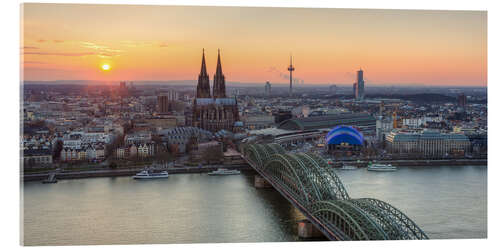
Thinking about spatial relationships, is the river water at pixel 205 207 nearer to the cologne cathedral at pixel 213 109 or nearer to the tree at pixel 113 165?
the tree at pixel 113 165

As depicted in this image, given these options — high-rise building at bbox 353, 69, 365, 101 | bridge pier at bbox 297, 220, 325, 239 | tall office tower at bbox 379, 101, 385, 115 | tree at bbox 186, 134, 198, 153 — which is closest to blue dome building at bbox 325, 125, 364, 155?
high-rise building at bbox 353, 69, 365, 101

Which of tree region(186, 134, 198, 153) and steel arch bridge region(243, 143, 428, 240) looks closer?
steel arch bridge region(243, 143, 428, 240)

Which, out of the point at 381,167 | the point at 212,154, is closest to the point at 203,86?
the point at 212,154

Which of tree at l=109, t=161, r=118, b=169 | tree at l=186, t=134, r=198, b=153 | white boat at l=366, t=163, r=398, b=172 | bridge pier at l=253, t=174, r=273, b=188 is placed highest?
tree at l=186, t=134, r=198, b=153

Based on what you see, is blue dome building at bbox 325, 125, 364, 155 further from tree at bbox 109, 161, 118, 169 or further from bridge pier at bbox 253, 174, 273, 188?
tree at bbox 109, 161, 118, 169

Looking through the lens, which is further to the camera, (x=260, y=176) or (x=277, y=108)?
(x=277, y=108)

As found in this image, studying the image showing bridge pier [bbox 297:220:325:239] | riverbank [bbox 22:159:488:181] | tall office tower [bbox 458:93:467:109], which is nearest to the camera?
bridge pier [bbox 297:220:325:239]

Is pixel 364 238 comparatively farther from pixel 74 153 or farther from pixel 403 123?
pixel 403 123

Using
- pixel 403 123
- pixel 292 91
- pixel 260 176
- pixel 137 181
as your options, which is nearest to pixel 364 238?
pixel 260 176
